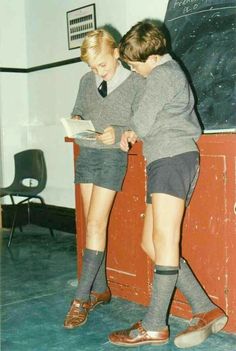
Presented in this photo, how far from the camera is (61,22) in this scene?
4.83 metres

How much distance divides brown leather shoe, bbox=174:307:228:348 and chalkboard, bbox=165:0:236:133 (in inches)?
42.6

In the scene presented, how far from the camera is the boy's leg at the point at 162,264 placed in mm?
2057

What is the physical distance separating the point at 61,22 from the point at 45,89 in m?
0.74

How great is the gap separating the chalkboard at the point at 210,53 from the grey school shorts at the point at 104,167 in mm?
675

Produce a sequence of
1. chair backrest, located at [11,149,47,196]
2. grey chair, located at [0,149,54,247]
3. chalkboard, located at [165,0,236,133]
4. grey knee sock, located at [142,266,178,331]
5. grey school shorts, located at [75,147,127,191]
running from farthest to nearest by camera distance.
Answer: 1. chair backrest, located at [11,149,47,196]
2. grey chair, located at [0,149,54,247]
3. chalkboard, located at [165,0,236,133]
4. grey school shorts, located at [75,147,127,191]
5. grey knee sock, located at [142,266,178,331]

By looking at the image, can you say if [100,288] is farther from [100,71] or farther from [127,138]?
[100,71]

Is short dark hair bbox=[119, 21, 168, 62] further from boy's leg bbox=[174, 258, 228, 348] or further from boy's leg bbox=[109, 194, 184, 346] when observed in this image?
boy's leg bbox=[174, 258, 228, 348]

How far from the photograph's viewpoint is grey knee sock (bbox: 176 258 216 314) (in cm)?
222

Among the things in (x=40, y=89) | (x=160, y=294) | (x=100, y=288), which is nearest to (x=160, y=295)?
(x=160, y=294)

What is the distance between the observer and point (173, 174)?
2041 millimetres

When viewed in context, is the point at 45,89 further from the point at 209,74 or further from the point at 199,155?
the point at 199,155

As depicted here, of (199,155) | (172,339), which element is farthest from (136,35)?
(172,339)

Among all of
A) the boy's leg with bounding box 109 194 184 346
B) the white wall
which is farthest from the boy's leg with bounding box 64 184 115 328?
the white wall

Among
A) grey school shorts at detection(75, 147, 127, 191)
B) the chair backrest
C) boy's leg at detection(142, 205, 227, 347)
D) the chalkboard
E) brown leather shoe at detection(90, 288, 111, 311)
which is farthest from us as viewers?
the chair backrest
